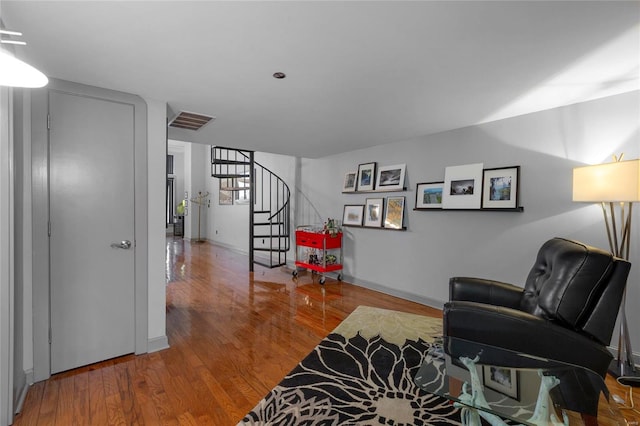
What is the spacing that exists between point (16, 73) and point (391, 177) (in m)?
3.95

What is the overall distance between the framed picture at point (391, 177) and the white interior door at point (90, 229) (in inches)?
126

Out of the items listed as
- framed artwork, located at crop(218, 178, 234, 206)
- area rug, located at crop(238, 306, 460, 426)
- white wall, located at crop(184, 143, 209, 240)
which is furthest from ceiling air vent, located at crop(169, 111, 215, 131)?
white wall, located at crop(184, 143, 209, 240)

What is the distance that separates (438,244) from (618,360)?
1860 millimetres

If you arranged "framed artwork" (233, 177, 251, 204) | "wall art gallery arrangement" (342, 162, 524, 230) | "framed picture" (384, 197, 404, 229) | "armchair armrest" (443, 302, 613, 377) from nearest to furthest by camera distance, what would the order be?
"armchair armrest" (443, 302, 613, 377)
"wall art gallery arrangement" (342, 162, 524, 230)
"framed picture" (384, 197, 404, 229)
"framed artwork" (233, 177, 251, 204)

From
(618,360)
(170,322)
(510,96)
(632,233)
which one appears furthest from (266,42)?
(618,360)

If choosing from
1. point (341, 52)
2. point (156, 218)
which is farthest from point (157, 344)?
point (341, 52)

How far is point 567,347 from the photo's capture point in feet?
5.60

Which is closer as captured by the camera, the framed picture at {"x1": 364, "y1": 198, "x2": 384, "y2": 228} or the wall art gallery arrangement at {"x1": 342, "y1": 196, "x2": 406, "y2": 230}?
the wall art gallery arrangement at {"x1": 342, "y1": 196, "x2": 406, "y2": 230}

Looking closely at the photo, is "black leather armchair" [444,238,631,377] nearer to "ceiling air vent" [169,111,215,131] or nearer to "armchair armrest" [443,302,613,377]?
"armchair armrest" [443,302,613,377]

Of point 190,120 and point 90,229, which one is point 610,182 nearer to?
point 190,120

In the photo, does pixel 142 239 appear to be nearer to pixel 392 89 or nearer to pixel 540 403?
pixel 392 89

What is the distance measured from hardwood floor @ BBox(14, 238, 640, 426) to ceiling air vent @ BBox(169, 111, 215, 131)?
7.29 ft

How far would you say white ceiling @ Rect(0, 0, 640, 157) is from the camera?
1468 mm

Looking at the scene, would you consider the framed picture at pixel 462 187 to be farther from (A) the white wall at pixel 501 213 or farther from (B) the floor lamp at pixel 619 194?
(B) the floor lamp at pixel 619 194
